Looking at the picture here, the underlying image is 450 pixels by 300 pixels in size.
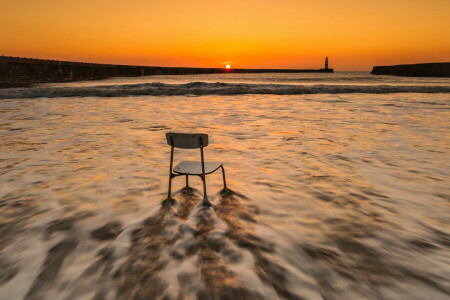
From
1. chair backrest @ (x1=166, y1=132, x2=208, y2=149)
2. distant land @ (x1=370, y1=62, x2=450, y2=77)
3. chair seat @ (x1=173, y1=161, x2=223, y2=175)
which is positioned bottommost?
chair seat @ (x1=173, y1=161, x2=223, y2=175)

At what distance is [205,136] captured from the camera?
3535 millimetres

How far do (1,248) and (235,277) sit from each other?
8.93 feet

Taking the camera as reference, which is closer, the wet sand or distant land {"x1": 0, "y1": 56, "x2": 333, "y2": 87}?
the wet sand

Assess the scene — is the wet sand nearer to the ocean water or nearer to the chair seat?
the ocean water

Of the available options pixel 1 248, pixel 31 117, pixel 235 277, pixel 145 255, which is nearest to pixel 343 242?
pixel 235 277

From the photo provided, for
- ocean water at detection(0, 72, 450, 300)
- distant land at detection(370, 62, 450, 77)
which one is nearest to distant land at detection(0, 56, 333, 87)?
ocean water at detection(0, 72, 450, 300)

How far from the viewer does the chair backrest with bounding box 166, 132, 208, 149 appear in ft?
11.6

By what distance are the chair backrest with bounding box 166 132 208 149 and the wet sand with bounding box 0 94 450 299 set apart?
39.3 inches

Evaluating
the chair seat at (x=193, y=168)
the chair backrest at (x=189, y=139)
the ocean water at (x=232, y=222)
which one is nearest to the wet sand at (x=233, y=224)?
the ocean water at (x=232, y=222)

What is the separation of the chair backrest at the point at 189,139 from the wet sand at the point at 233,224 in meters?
1.00

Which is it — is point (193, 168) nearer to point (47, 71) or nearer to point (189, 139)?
point (189, 139)

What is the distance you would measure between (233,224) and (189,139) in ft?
4.20

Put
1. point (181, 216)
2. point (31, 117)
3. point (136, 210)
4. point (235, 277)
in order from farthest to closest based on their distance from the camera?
point (31, 117) → point (136, 210) → point (181, 216) → point (235, 277)

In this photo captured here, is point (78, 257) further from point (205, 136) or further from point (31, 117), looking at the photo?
point (31, 117)
